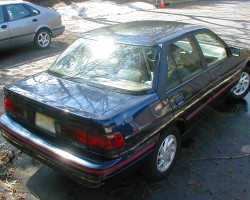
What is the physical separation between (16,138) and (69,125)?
31.2 inches

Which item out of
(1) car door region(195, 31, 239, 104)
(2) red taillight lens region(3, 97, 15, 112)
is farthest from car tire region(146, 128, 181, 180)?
(2) red taillight lens region(3, 97, 15, 112)

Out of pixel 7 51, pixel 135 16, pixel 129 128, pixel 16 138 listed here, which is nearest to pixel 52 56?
pixel 7 51

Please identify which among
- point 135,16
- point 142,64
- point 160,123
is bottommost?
point 135,16

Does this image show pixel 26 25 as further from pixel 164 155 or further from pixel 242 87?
pixel 164 155

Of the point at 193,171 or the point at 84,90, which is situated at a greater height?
the point at 84,90

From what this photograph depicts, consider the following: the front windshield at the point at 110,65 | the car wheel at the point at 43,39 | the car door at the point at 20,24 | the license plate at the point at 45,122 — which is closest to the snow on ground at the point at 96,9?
the car wheel at the point at 43,39

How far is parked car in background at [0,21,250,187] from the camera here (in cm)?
282

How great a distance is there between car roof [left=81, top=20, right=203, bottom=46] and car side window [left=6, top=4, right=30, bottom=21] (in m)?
5.11

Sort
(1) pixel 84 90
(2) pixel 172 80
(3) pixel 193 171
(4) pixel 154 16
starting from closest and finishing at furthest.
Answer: (1) pixel 84 90
(2) pixel 172 80
(3) pixel 193 171
(4) pixel 154 16

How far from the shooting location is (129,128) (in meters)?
2.87

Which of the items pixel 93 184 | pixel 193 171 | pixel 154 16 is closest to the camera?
pixel 93 184

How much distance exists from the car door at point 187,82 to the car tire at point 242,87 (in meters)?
1.47

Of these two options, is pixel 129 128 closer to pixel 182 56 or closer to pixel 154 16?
pixel 182 56

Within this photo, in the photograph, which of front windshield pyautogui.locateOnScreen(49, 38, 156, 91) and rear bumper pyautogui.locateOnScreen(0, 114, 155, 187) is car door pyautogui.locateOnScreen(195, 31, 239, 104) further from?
rear bumper pyautogui.locateOnScreen(0, 114, 155, 187)
